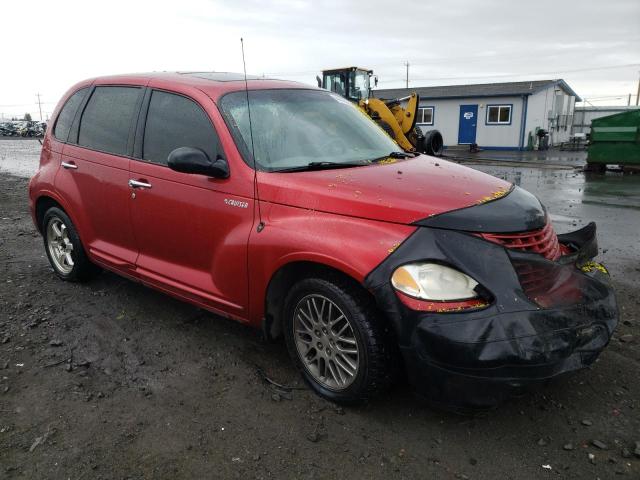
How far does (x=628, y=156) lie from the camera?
1606 cm

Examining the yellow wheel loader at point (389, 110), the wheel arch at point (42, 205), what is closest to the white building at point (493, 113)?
the yellow wheel loader at point (389, 110)

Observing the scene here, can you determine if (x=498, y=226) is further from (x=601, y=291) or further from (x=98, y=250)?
(x=98, y=250)

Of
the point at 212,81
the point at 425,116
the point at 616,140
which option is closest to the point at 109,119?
the point at 212,81

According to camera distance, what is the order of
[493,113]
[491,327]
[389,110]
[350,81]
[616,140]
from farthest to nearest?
1. [493,113]
2. [350,81]
3. [616,140]
4. [389,110]
5. [491,327]

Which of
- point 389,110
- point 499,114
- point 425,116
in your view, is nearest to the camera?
point 389,110

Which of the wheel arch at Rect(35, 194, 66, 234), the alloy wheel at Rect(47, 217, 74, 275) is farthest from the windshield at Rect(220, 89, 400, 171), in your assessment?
the alloy wheel at Rect(47, 217, 74, 275)

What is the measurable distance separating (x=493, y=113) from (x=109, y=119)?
91.0 ft

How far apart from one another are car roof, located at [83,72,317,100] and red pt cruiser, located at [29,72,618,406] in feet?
0.08

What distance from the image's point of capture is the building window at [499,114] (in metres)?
28.4

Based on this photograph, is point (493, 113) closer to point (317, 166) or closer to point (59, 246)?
point (59, 246)

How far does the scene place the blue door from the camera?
2927cm

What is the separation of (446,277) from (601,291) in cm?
102

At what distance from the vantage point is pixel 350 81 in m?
20.4

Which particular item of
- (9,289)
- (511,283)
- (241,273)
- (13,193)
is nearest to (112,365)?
(241,273)
